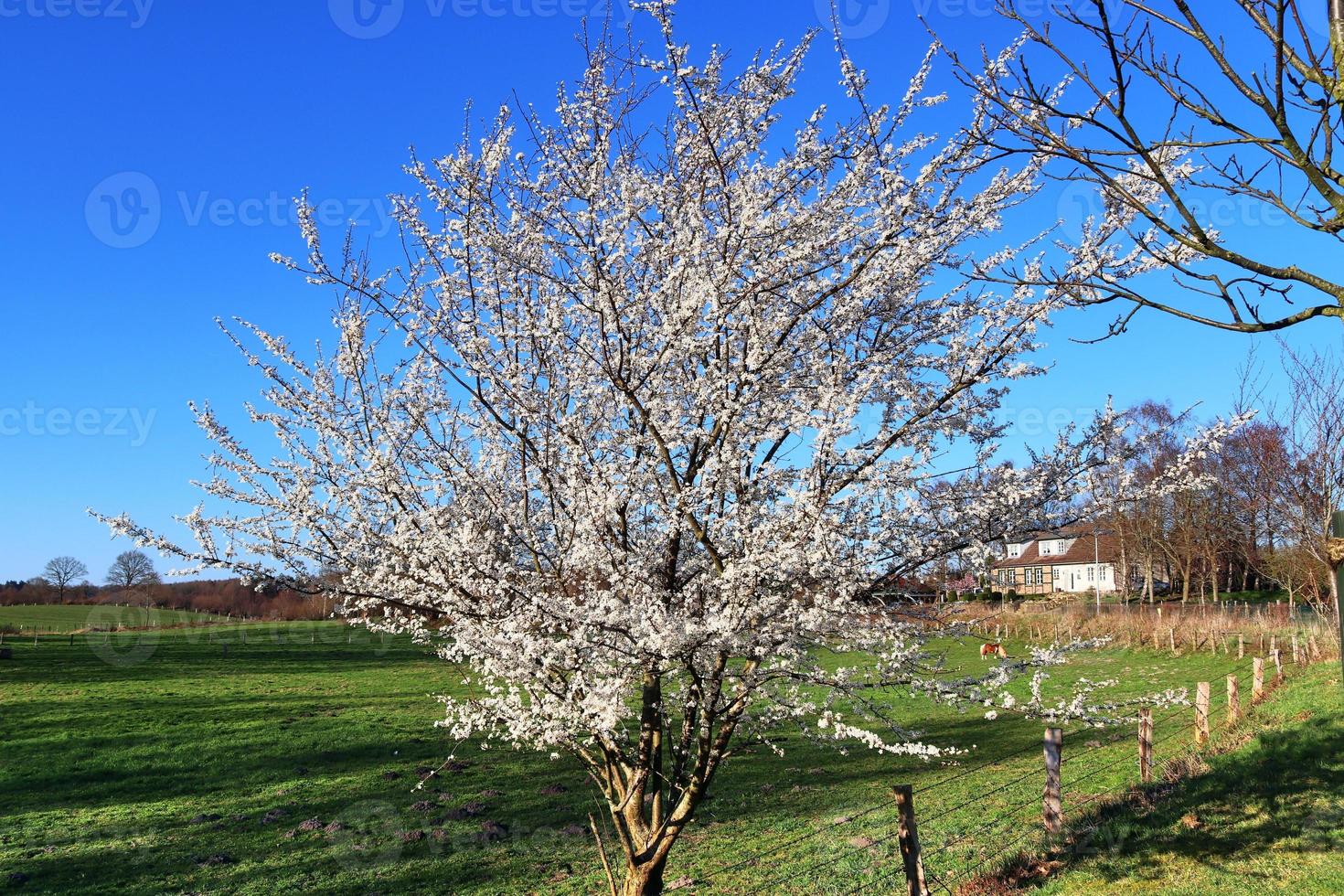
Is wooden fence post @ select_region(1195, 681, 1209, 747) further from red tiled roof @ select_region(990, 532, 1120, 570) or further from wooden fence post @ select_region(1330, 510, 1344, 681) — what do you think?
red tiled roof @ select_region(990, 532, 1120, 570)

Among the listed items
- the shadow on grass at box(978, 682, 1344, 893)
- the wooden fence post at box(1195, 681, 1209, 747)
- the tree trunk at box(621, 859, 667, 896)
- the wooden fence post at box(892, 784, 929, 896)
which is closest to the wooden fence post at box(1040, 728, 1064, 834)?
the shadow on grass at box(978, 682, 1344, 893)

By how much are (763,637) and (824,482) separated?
3.30 ft

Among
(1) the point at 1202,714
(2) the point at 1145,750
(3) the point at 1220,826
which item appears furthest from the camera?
(1) the point at 1202,714

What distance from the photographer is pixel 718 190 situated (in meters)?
5.89

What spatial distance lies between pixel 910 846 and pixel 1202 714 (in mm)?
8857

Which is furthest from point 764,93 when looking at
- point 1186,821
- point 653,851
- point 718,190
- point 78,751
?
point 78,751

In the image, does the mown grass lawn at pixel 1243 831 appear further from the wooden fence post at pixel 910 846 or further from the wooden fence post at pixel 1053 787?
the wooden fence post at pixel 910 846

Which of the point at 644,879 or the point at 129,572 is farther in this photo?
the point at 129,572

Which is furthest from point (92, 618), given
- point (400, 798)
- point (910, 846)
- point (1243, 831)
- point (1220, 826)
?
point (1243, 831)

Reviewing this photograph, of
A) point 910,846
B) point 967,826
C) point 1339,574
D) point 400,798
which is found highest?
point 1339,574

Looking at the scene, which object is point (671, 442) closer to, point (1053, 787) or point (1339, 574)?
point (1339, 574)

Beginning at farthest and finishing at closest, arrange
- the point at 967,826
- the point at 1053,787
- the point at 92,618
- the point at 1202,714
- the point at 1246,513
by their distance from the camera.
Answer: the point at 92,618 → the point at 1246,513 → the point at 1202,714 → the point at 967,826 → the point at 1053,787

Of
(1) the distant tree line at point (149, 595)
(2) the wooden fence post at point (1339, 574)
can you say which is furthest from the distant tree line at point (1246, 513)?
(1) the distant tree line at point (149, 595)

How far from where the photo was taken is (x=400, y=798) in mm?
18203
